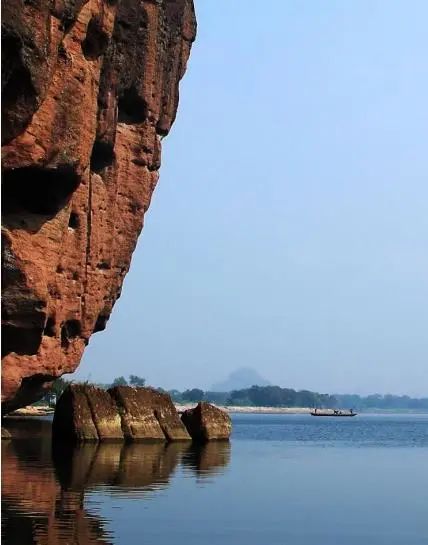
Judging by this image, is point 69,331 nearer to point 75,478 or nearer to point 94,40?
point 75,478

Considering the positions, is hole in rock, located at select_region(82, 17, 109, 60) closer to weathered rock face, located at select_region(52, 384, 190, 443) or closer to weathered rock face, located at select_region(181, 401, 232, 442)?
weathered rock face, located at select_region(52, 384, 190, 443)

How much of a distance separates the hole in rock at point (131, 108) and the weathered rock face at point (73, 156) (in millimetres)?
73

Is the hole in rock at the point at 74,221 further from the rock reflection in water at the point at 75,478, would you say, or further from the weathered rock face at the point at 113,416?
the weathered rock face at the point at 113,416

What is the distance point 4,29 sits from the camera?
20266mm

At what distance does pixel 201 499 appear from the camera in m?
34.5

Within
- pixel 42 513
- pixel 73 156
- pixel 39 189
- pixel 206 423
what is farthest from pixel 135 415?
pixel 42 513

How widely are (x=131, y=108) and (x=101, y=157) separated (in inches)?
178

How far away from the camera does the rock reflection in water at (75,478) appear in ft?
83.0

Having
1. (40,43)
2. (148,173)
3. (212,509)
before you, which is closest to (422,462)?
(148,173)

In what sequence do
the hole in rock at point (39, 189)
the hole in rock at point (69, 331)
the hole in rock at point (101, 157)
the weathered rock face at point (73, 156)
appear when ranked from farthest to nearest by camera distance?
the hole in rock at point (101, 157)
the hole in rock at point (69, 331)
the hole in rock at point (39, 189)
the weathered rock face at point (73, 156)

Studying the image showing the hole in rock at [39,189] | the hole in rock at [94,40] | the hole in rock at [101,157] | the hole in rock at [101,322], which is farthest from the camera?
the hole in rock at [101,322]

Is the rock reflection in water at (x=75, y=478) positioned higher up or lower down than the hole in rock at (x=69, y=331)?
lower down

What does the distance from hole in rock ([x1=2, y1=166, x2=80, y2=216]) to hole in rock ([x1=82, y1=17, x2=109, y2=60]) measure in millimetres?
4134

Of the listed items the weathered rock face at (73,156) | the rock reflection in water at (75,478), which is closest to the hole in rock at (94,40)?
the weathered rock face at (73,156)
